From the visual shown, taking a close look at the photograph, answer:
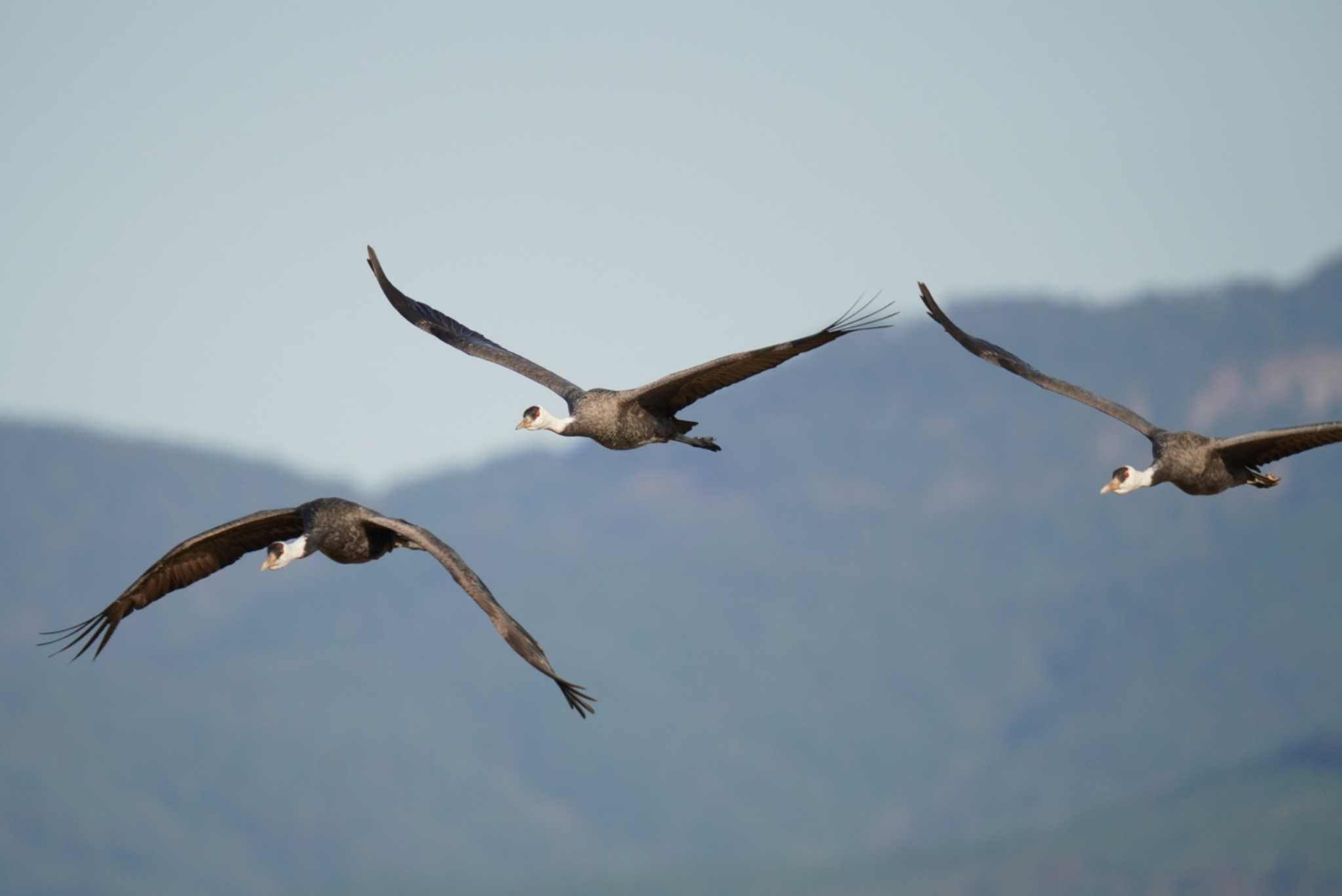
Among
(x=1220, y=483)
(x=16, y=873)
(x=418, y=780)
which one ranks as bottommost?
(x=1220, y=483)

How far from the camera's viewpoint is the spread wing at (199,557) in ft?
69.7

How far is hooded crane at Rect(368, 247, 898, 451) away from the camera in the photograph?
22.4 meters

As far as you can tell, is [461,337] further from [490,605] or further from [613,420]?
[490,605]

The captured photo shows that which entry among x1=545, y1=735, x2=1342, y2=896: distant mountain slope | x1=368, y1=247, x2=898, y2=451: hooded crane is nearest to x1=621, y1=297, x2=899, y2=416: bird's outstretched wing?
x1=368, y1=247, x2=898, y2=451: hooded crane

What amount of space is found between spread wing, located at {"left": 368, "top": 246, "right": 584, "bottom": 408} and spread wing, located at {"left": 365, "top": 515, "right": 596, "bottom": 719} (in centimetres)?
593

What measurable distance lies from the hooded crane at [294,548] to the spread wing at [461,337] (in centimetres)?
458

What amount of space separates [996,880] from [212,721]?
3070 inches

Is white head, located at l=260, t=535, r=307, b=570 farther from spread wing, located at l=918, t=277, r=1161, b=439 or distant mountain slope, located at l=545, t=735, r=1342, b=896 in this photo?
A: distant mountain slope, located at l=545, t=735, r=1342, b=896

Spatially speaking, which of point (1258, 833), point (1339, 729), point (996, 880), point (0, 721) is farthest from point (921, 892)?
point (0, 721)

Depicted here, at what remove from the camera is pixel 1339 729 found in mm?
189625

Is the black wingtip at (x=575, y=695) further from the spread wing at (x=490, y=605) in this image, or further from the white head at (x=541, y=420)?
the white head at (x=541, y=420)

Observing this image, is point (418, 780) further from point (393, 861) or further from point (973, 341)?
point (973, 341)

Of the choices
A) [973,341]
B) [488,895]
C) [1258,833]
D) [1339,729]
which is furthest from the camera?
[1339,729]

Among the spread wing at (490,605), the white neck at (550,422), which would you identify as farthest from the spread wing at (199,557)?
the white neck at (550,422)
